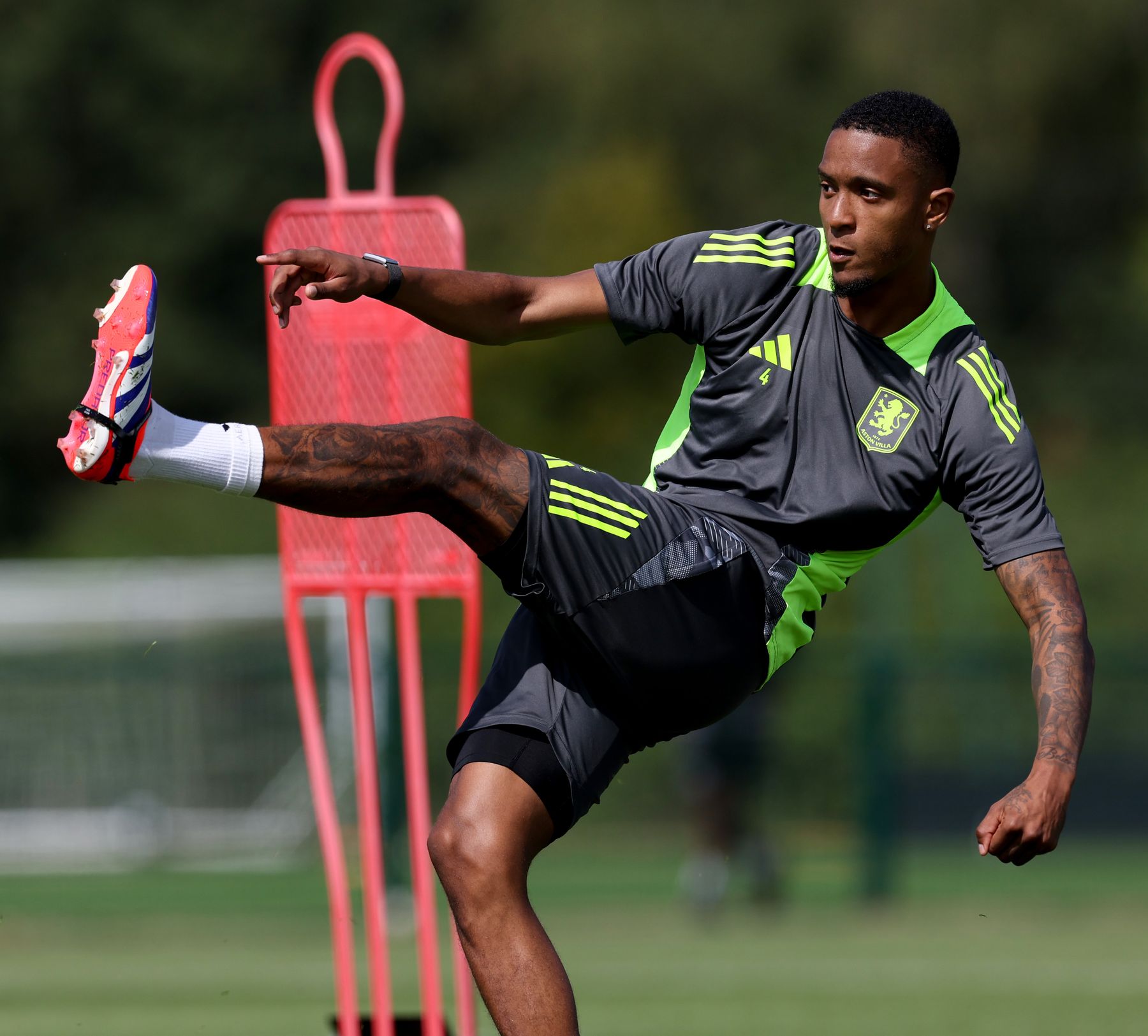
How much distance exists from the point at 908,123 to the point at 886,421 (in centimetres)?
71

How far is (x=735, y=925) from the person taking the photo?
11336 millimetres

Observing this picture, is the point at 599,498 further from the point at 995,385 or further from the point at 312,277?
the point at 995,385

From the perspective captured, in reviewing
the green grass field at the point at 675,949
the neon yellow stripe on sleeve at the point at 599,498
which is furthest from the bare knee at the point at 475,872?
the green grass field at the point at 675,949

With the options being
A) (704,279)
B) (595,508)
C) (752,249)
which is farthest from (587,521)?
(752,249)

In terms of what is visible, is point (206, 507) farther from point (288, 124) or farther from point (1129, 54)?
point (1129, 54)

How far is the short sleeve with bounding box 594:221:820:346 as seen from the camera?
480cm

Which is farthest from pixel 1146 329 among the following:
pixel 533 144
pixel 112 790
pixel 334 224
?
pixel 334 224

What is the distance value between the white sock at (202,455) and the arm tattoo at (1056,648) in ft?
5.76

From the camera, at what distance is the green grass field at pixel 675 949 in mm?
8133

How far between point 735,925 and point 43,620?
7.78 m

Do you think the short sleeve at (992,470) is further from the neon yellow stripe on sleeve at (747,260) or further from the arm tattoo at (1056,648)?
the neon yellow stripe on sleeve at (747,260)

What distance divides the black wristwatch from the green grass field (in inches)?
153

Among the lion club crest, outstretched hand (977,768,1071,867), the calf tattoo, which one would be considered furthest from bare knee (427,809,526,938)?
the lion club crest

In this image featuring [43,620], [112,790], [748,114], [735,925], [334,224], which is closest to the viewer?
[334,224]
